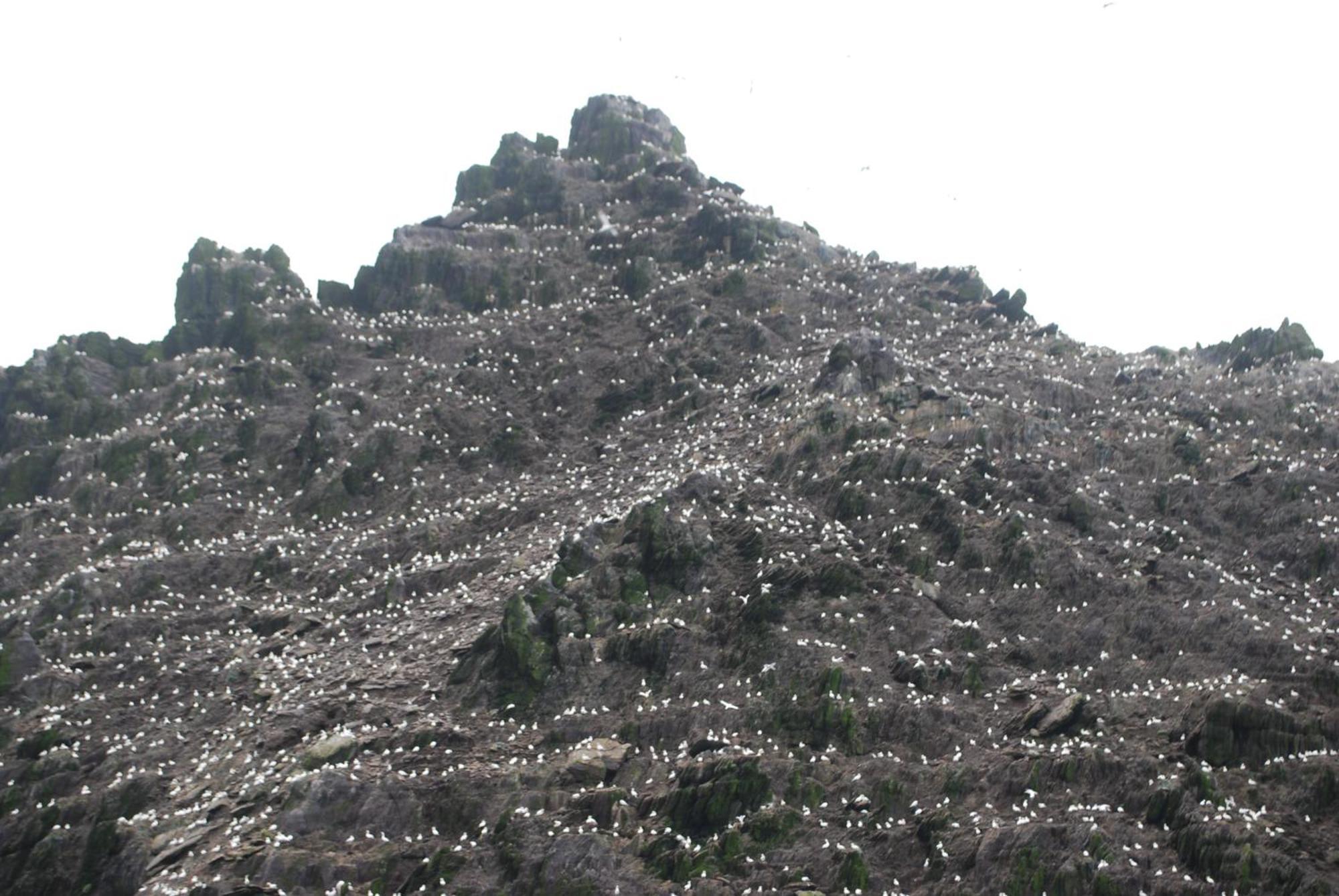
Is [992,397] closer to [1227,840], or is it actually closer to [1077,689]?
[1077,689]

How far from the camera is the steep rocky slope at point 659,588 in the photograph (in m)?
39.3

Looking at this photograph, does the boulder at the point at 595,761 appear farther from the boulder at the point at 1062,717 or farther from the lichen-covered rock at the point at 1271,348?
the lichen-covered rock at the point at 1271,348

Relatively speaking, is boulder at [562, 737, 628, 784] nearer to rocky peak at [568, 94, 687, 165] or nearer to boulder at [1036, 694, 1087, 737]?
boulder at [1036, 694, 1087, 737]

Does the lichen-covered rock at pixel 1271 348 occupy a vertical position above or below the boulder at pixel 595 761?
above

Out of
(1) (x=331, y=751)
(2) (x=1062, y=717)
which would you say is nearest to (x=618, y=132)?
A: (1) (x=331, y=751)

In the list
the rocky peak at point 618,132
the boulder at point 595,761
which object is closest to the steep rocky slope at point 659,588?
the boulder at point 595,761

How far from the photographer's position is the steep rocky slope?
39.3 m

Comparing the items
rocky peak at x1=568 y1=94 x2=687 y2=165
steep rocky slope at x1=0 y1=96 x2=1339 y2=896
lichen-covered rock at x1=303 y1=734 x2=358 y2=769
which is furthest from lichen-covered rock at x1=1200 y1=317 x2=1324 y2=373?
lichen-covered rock at x1=303 y1=734 x2=358 y2=769

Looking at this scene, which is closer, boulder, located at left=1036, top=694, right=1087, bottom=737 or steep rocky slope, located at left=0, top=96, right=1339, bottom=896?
steep rocky slope, located at left=0, top=96, right=1339, bottom=896

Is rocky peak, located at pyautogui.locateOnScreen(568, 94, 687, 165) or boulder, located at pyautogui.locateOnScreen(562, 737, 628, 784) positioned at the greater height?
rocky peak, located at pyautogui.locateOnScreen(568, 94, 687, 165)

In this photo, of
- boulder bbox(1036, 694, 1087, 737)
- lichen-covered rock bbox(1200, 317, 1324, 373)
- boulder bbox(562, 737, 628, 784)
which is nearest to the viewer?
boulder bbox(1036, 694, 1087, 737)

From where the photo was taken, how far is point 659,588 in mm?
50719

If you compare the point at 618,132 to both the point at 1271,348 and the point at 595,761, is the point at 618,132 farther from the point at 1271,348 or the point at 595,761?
the point at 595,761

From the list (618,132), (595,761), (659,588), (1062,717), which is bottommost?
(595,761)
